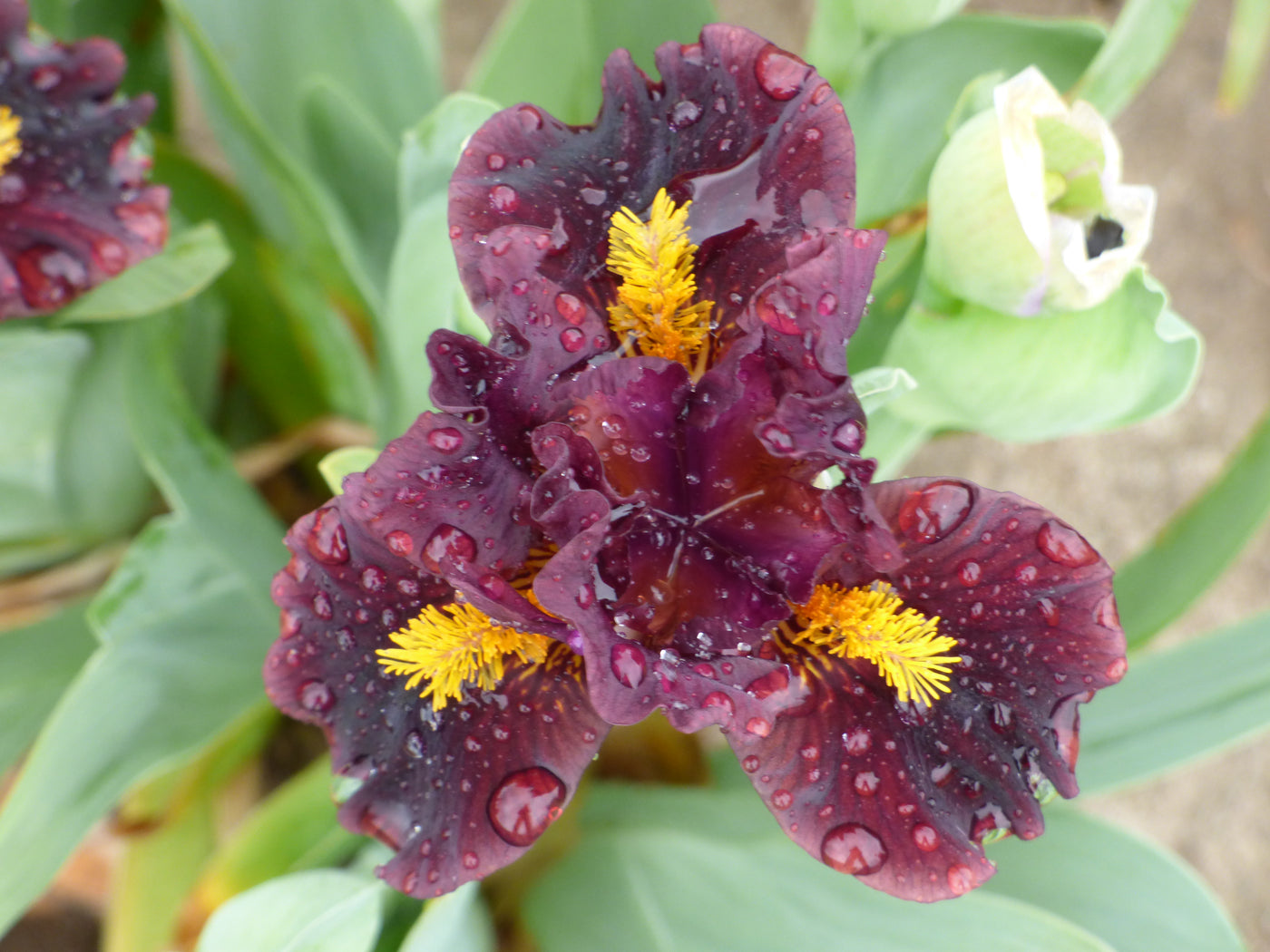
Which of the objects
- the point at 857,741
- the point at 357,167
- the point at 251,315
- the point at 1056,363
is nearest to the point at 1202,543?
the point at 1056,363

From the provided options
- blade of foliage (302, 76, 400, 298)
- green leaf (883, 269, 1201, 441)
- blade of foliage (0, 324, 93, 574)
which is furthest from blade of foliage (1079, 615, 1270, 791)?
blade of foliage (0, 324, 93, 574)

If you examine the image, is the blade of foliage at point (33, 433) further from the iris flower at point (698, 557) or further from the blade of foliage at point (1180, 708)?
the blade of foliage at point (1180, 708)

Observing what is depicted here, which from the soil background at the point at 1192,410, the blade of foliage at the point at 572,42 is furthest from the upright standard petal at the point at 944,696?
the soil background at the point at 1192,410

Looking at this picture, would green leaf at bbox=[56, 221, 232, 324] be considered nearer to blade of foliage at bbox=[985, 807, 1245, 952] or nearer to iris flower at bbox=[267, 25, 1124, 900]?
iris flower at bbox=[267, 25, 1124, 900]

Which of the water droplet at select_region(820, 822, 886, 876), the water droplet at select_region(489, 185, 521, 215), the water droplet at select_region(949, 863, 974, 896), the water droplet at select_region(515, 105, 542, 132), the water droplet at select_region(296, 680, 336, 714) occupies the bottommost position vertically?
the water droplet at select_region(949, 863, 974, 896)

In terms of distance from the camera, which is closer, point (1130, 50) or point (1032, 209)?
point (1032, 209)

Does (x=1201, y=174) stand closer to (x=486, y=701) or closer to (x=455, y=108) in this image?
(x=455, y=108)

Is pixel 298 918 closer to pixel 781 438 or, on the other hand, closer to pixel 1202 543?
pixel 781 438
